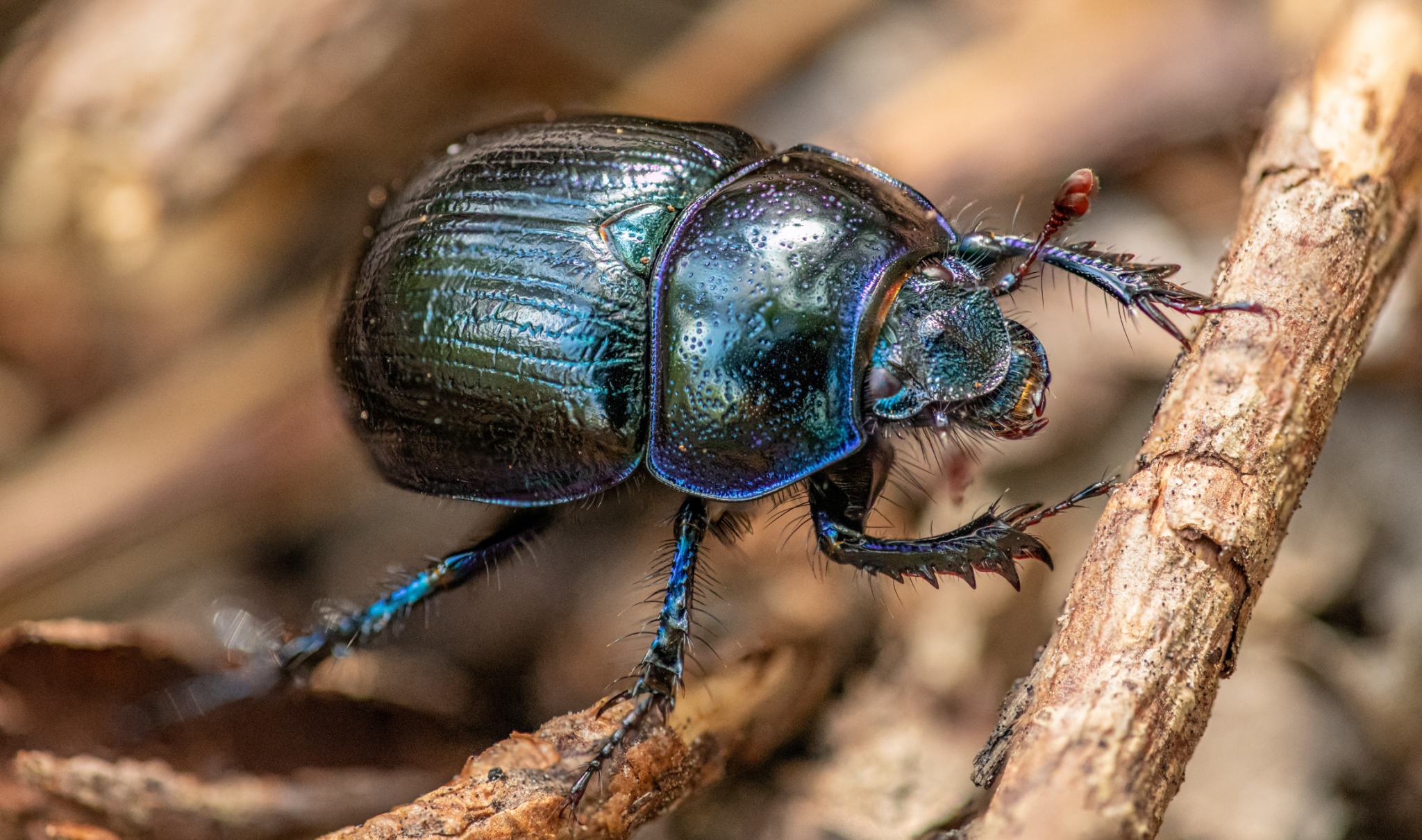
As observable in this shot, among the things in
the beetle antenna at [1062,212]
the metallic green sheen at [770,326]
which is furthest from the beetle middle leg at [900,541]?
the beetle antenna at [1062,212]

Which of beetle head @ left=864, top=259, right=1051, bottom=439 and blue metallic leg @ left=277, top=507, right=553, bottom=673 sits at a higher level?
blue metallic leg @ left=277, top=507, right=553, bottom=673

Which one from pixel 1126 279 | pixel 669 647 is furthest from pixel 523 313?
pixel 1126 279

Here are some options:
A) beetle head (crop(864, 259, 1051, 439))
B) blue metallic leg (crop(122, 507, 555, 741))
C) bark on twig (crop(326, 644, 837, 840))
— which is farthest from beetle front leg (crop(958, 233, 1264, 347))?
blue metallic leg (crop(122, 507, 555, 741))

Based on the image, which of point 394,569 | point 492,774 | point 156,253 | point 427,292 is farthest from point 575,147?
point 156,253

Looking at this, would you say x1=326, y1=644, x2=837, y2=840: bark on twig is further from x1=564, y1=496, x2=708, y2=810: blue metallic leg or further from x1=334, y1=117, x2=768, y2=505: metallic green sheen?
x1=334, y1=117, x2=768, y2=505: metallic green sheen

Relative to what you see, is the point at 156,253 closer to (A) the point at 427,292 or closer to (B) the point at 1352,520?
(A) the point at 427,292

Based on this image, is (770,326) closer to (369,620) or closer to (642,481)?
(642,481)
